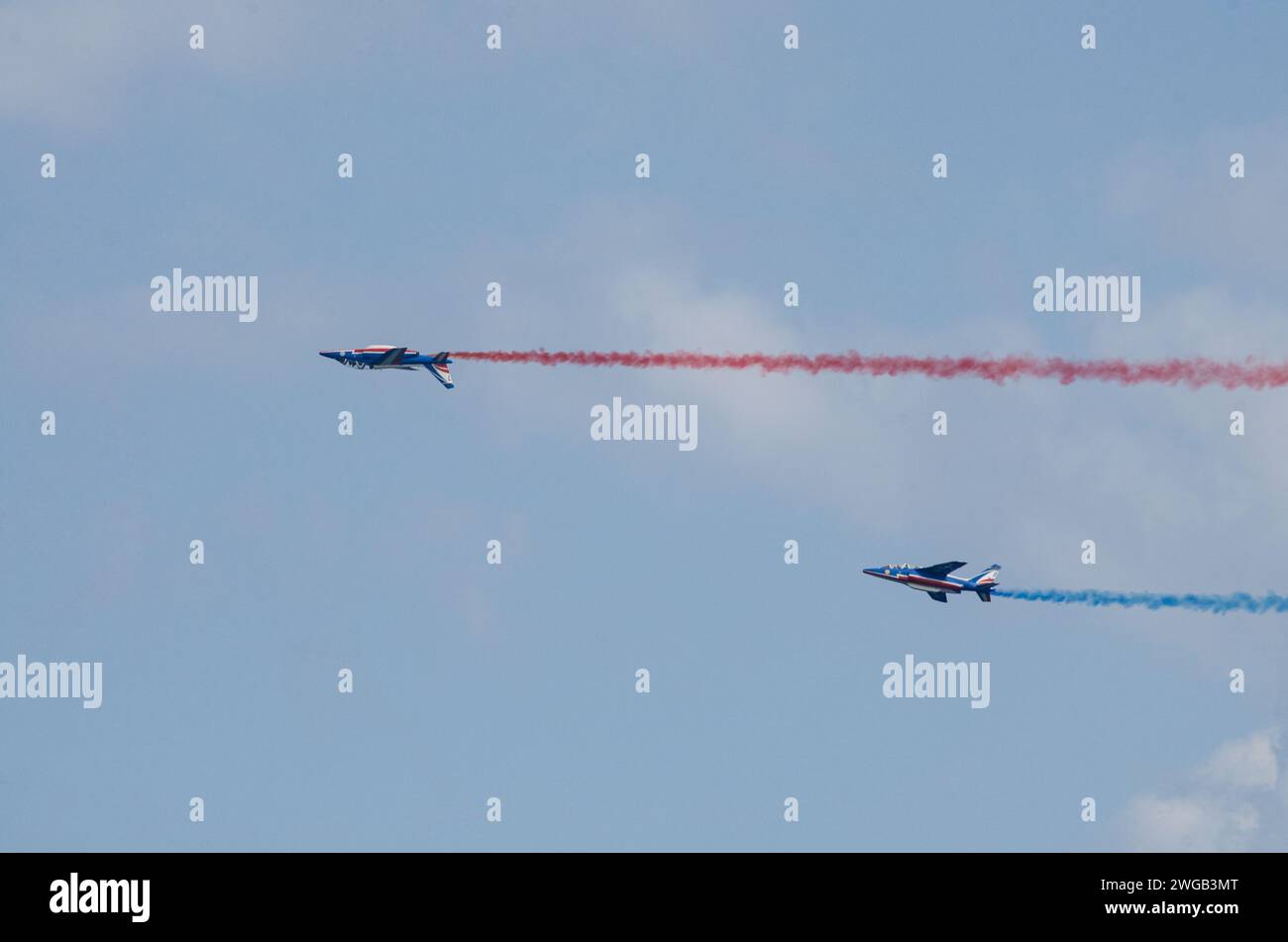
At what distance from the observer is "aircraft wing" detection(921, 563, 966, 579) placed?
518ft

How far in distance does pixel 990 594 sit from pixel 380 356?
38.8m

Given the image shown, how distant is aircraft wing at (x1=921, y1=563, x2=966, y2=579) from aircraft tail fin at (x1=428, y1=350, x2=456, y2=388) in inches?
1198

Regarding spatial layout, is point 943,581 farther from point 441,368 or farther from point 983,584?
point 441,368

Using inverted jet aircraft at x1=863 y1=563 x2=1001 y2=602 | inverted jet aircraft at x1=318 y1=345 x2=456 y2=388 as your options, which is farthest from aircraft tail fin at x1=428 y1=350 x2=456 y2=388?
inverted jet aircraft at x1=863 y1=563 x2=1001 y2=602

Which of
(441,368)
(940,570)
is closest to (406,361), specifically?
(441,368)

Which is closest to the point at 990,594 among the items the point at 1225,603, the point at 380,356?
the point at 1225,603

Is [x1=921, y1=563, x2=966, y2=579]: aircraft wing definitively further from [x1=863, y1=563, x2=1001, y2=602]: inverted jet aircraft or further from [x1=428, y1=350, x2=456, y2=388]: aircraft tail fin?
[x1=428, y1=350, x2=456, y2=388]: aircraft tail fin

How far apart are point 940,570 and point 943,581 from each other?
789mm

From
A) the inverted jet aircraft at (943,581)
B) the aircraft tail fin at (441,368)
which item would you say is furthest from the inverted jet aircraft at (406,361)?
the inverted jet aircraft at (943,581)
